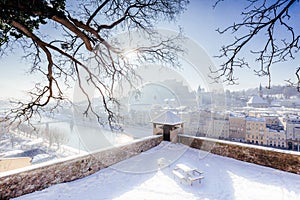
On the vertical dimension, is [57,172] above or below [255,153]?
below

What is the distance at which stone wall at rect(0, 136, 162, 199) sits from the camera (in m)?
3.16

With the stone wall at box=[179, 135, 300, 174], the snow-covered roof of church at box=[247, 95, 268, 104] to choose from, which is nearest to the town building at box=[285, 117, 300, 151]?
the snow-covered roof of church at box=[247, 95, 268, 104]

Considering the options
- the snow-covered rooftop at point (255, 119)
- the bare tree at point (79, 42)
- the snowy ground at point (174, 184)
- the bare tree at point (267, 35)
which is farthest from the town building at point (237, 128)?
the bare tree at point (267, 35)

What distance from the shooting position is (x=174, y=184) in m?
4.04

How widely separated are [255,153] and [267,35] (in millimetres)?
4699

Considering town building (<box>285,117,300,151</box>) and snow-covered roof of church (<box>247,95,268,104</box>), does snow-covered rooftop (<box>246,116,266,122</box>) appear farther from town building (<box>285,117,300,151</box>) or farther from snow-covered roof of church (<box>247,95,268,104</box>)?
snow-covered roof of church (<box>247,95,268,104</box>)

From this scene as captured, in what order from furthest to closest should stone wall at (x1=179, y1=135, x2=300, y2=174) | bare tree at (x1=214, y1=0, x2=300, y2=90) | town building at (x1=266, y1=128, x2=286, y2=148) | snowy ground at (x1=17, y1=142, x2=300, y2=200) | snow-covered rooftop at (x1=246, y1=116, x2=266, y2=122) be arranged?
snow-covered rooftop at (x1=246, y1=116, x2=266, y2=122), town building at (x1=266, y1=128, x2=286, y2=148), stone wall at (x1=179, y1=135, x2=300, y2=174), snowy ground at (x1=17, y1=142, x2=300, y2=200), bare tree at (x1=214, y1=0, x2=300, y2=90)

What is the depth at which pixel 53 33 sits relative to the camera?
354 centimetres

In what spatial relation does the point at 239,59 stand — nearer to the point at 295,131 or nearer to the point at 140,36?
the point at 140,36

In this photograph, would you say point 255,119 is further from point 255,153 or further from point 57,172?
point 57,172

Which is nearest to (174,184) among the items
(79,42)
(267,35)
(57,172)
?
(57,172)

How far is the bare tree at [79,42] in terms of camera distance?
276 centimetres

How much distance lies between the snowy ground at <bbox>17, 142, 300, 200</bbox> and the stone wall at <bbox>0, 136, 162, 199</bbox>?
171 millimetres

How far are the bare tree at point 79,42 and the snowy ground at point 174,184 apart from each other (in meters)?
1.72
